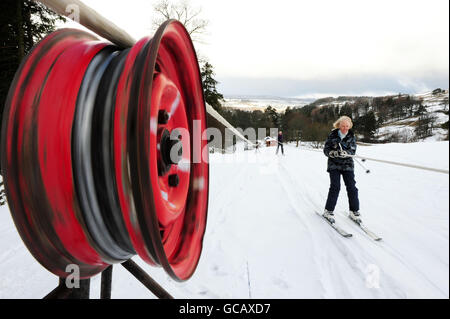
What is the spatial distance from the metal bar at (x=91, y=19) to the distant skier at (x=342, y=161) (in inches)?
93.5

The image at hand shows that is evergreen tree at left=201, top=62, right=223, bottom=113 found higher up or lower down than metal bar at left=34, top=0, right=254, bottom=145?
higher up

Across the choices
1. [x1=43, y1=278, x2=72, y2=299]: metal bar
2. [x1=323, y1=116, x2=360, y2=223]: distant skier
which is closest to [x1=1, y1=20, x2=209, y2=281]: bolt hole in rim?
[x1=43, y1=278, x2=72, y2=299]: metal bar

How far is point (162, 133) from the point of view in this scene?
1.06 metres

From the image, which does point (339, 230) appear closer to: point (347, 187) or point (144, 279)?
point (347, 187)

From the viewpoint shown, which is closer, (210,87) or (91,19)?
(91,19)

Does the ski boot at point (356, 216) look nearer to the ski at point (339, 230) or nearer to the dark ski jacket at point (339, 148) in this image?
the ski at point (339, 230)

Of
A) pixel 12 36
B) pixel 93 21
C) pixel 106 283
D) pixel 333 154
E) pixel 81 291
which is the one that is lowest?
pixel 106 283

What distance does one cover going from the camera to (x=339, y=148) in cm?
288

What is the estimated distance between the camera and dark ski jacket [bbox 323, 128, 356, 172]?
8.98 ft

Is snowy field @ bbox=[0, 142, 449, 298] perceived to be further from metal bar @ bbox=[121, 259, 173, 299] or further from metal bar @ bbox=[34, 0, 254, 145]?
metal bar @ bbox=[34, 0, 254, 145]

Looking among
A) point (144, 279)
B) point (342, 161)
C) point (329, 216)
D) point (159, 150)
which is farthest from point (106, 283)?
point (329, 216)

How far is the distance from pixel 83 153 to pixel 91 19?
23.5 inches

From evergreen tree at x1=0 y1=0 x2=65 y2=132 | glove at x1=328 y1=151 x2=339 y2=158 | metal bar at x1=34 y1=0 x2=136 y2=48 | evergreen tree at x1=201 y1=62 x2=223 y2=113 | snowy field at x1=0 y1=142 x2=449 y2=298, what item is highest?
evergreen tree at x1=201 y1=62 x2=223 y2=113
